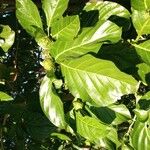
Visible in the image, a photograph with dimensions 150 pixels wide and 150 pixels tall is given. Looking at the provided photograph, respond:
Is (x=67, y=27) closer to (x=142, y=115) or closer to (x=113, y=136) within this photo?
(x=142, y=115)

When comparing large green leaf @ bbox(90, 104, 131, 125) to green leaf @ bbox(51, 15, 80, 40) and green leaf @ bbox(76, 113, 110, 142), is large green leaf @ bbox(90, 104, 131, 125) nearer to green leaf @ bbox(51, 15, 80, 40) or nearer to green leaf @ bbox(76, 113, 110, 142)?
green leaf @ bbox(76, 113, 110, 142)

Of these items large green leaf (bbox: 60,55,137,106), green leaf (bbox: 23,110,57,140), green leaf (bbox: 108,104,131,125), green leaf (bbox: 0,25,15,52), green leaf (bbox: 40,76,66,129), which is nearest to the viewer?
large green leaf (bbox: 60,55,137,106)

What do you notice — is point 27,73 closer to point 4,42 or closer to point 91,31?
point 4,42

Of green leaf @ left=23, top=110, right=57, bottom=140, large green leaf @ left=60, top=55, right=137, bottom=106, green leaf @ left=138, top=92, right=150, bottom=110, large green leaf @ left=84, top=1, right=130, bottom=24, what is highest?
large green leaf @ left=84, top=1, right=130, bottom=24

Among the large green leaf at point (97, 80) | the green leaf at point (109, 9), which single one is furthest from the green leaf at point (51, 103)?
the green leaf at point (109, 9)

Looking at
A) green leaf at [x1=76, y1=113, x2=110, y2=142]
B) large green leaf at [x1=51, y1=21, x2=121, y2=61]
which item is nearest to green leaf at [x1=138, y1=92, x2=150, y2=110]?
green leaf at [x1=76, y1=113, x2=110, y2=142]

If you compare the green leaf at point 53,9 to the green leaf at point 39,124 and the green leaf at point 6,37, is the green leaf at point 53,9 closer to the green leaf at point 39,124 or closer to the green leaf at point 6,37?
the green leaf at point 6,37

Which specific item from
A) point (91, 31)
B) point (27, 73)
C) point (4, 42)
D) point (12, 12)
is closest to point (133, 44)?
point (91, 31)
